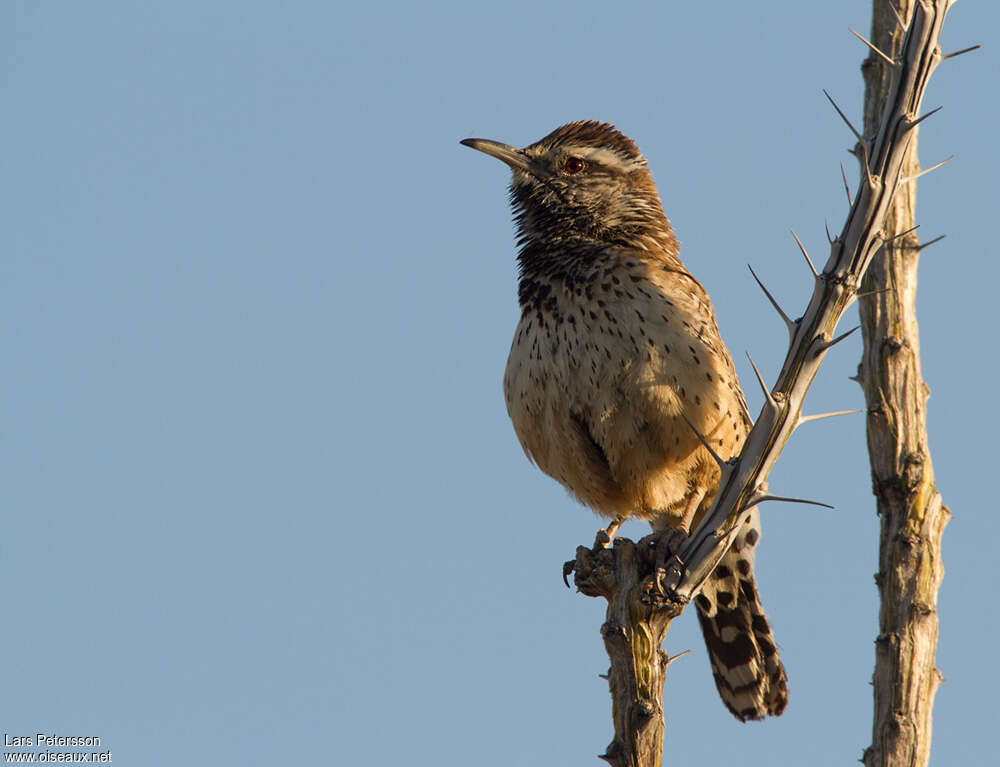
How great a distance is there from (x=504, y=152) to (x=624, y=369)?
208 centimetres

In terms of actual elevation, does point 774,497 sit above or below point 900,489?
below

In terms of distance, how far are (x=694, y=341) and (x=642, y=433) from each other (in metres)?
0.53

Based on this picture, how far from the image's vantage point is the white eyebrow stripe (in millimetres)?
6980

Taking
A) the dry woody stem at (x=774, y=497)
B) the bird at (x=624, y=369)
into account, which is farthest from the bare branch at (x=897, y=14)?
the dry woody stem at (x=774, y=497)

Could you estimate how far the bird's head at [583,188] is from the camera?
263 inches

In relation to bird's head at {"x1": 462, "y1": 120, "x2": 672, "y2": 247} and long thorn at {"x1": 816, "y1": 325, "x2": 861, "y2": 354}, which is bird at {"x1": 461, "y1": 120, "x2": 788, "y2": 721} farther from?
long thorn at {"x1": 816, "y1": 325, "x2": 861, "y2": 354}

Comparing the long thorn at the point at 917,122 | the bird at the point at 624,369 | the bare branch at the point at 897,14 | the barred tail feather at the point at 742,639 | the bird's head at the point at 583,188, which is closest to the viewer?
the long thorn at the point at 917,122

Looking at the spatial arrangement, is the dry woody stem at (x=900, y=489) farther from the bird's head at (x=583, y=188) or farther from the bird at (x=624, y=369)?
the bird's head at (x=583, y=188)

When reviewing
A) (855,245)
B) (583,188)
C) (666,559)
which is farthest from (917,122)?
(583,188)

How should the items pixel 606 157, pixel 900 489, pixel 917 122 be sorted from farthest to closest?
pixel 606 157 < pixel 900 489 < pixel 917 122

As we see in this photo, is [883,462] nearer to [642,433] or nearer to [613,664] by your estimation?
[642,433]

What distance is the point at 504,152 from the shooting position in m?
7.20

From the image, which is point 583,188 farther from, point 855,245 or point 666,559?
point 855,245

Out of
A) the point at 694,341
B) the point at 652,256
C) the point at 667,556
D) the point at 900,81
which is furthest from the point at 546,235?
the point at 900,81
